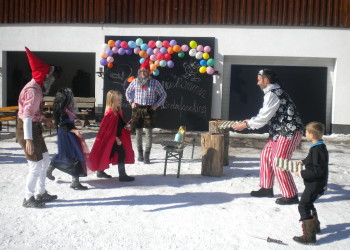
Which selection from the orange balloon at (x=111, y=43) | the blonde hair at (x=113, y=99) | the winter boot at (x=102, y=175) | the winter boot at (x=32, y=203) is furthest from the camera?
the orange balloon at (x=111, y=43)

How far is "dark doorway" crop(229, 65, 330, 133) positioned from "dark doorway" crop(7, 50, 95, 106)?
5310 mm

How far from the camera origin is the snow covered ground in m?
4.24

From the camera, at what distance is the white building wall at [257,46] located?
1261cm

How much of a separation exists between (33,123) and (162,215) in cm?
199

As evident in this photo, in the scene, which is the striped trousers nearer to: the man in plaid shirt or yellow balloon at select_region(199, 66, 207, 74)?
the man in plaid shirt

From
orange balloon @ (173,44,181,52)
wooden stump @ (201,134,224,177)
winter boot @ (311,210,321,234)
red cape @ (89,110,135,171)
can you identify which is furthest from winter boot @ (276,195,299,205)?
orange balloon @ (173,44,181,52)

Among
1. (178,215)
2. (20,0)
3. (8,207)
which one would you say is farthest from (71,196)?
(20,0)

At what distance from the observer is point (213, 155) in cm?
696

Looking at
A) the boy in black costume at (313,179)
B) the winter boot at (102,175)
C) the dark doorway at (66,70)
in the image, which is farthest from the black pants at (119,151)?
the dark doorway at (66,70)

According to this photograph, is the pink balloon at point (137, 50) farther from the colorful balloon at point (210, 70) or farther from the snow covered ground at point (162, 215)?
the snow covered ground at point (162, 215)

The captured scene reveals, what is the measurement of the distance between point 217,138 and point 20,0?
1057cm

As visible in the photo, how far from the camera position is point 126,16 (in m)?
13.5

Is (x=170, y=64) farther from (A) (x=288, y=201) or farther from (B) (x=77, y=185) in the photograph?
(A) (x=288, y=201)

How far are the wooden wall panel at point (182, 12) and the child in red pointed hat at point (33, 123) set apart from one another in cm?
878
